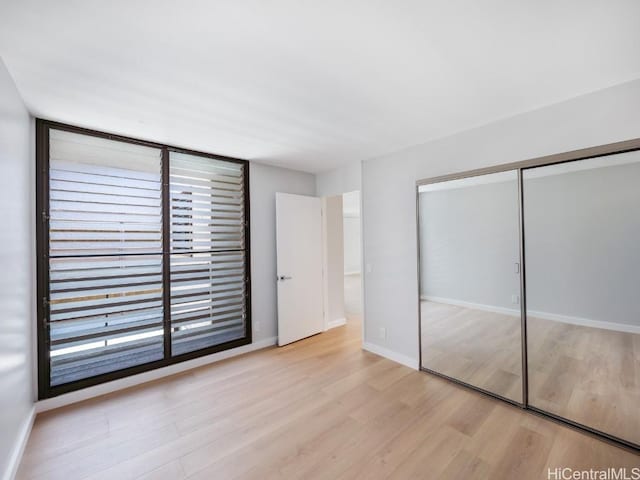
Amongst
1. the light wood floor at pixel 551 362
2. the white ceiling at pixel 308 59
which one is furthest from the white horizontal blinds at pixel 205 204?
the light wood floor at pixel 551 362

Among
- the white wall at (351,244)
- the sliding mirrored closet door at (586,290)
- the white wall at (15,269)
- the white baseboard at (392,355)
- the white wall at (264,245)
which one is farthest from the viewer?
the white wall at (351,244)

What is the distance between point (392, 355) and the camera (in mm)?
3309

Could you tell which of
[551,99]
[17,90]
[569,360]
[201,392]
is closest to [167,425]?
[201,392]

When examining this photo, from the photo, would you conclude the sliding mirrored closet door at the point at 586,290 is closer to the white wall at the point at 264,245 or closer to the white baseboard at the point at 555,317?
the white baseboard at the point at 555,317

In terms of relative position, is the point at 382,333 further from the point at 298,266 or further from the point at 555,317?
the point at 555,317

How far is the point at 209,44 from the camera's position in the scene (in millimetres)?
1444

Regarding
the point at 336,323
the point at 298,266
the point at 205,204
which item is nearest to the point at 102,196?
the point at 205,204

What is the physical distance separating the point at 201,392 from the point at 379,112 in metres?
3.05

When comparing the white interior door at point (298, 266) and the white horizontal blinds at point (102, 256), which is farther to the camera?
the white interior door at point (298, 266)

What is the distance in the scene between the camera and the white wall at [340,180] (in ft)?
12.2

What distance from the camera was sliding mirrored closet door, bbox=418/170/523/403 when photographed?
8.00 feet

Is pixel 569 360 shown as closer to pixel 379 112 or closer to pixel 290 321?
pixel 379 112

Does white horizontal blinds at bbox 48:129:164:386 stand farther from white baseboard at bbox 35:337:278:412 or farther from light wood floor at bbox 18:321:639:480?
light wood floor at bbox 18:321:639:480

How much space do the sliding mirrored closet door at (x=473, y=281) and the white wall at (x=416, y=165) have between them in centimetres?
15
